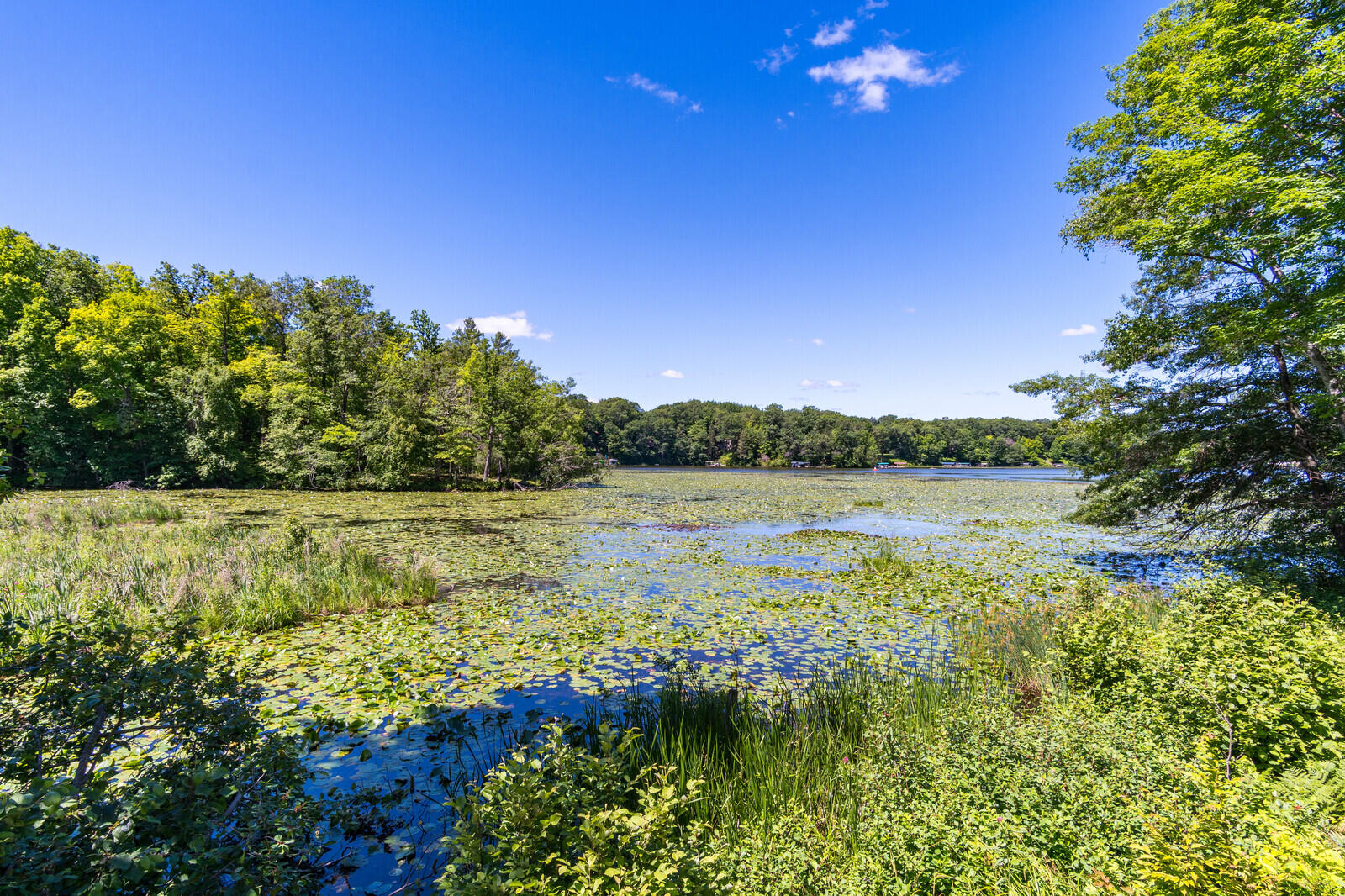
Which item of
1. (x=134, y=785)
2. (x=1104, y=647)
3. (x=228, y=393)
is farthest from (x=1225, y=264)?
(x=228, y=393)

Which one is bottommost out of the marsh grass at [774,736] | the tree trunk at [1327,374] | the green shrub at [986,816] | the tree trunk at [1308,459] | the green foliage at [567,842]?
the marsh grass at [774,736]

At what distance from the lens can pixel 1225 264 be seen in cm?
1023

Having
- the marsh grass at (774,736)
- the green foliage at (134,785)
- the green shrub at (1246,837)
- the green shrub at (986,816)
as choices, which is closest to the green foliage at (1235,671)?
the green shrub at (1246,837)

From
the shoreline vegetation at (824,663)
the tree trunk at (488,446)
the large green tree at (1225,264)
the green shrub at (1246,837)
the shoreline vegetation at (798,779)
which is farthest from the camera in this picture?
the tree trunk at (488,446)

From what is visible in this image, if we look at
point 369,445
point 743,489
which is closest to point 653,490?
point 743,489

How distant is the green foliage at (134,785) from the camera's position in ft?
6.86

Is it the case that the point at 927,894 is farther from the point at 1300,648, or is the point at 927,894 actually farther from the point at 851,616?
the point at 851,616

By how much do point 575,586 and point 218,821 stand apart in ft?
30.6

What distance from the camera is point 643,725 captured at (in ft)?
17.9

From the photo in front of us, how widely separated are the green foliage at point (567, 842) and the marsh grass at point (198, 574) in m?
6.52

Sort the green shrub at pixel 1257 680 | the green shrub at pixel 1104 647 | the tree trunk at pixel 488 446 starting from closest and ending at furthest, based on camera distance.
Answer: the green shrub at pixel 1257 680
the green shrub at pixel 1104 647
the tree trunk at pixel 488 446

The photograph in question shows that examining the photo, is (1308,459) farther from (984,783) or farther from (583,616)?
(583,616)

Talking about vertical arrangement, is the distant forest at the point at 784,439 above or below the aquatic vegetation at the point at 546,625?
above

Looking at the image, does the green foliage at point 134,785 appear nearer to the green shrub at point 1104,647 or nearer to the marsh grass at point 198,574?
the marsh grass at point 198,574
